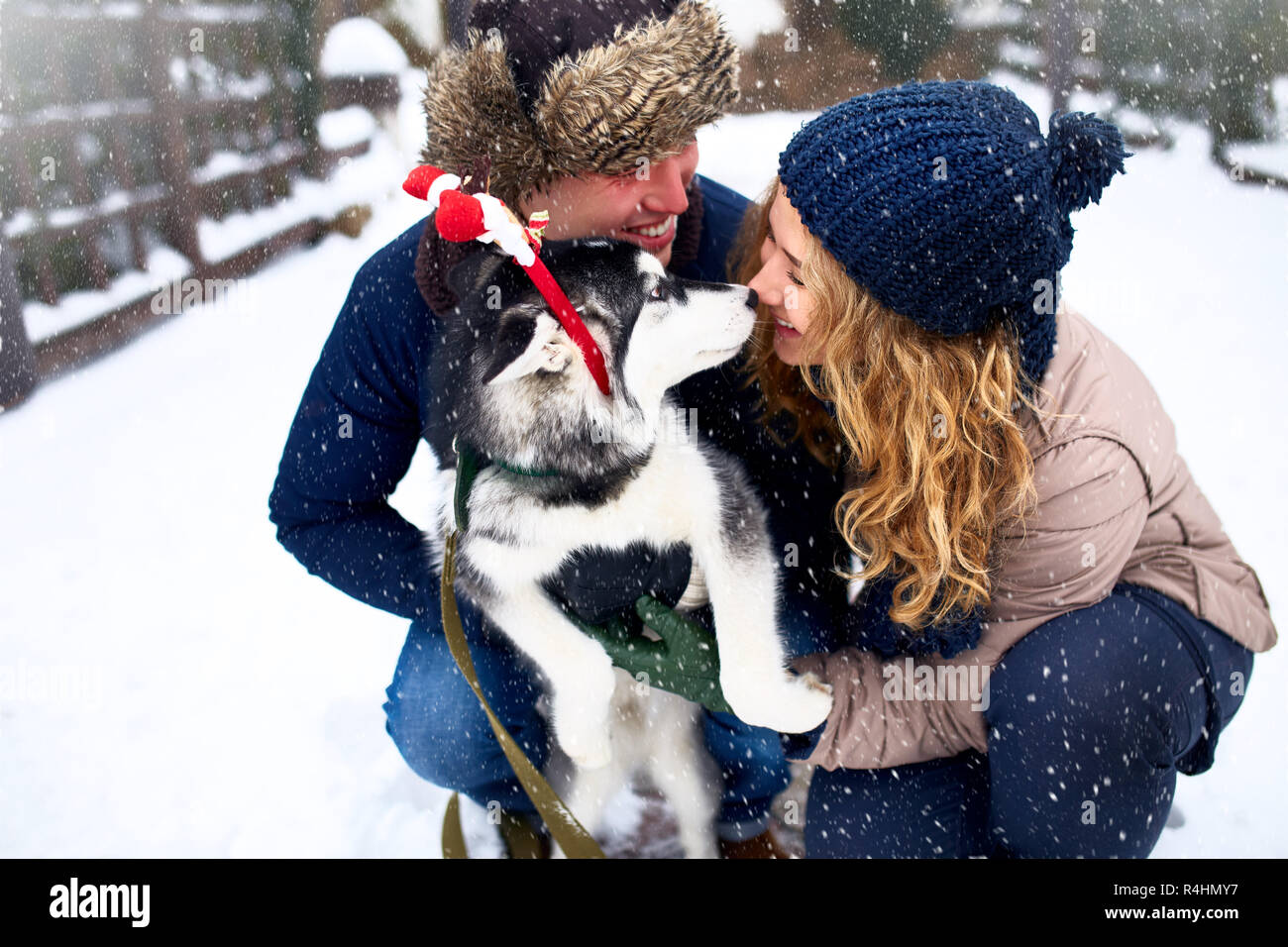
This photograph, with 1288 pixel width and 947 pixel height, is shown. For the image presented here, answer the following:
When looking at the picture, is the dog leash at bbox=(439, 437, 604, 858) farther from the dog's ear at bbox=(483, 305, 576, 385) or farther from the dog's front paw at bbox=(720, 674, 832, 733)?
the dog's front paw at bbox=(720, 674, 832, 733)

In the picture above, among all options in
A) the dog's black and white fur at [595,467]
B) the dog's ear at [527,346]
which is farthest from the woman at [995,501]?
the dog's ear at [527,346]

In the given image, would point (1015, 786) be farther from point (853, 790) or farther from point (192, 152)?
point (192, 152)

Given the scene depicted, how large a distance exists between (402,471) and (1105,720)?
171 cm

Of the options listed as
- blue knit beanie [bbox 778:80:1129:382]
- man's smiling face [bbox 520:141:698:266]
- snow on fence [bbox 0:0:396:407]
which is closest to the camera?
blue knit beanie [bbox 778:80:1129:382]

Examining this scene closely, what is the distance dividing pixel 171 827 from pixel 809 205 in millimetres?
2318

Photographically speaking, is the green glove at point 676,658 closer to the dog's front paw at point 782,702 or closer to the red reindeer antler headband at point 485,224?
the dog's front paw at point 782,702

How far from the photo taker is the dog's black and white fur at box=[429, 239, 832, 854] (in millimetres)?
1590

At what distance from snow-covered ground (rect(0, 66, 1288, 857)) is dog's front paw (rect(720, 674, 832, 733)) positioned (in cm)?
96

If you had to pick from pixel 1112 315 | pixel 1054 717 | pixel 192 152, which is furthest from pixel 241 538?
pixel 1112 315

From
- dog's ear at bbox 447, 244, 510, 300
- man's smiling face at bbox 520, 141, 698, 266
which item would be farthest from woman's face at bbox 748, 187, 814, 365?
dog's ear at bbox 447, 244, 510, 300

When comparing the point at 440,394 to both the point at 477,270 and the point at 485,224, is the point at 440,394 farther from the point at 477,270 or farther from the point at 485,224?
the point at 485,224

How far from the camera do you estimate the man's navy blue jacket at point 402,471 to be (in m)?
1.88

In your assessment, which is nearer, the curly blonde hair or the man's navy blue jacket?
the curly blonde hair

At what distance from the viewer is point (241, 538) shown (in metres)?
3.32
